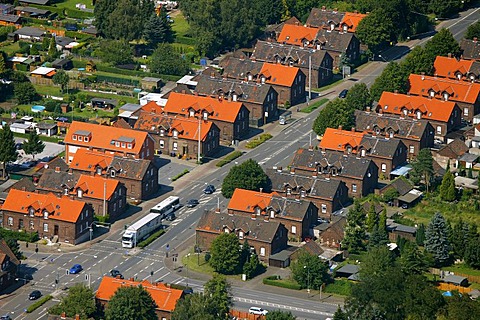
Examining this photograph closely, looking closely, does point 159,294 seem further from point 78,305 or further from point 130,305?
point 78,305

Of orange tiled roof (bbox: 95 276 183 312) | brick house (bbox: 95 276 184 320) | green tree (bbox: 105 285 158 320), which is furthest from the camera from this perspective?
orange tiled roof (bbox: 95 276 183 312)

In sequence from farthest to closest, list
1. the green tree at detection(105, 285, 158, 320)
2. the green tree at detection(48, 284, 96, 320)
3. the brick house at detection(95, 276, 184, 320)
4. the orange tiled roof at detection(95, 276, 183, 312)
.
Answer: the orange tiled roof at detection(95, 276, 183, 312), the brick house at detection(95, 276, 184, 320), the green tree at detection(48, 284, 96, 320), the green tree at detection(105, 285, 158, 320)

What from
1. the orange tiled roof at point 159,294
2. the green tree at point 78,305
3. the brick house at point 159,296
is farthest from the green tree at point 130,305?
the green tree at point 78,305

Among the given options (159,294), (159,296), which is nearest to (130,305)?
(159,296)

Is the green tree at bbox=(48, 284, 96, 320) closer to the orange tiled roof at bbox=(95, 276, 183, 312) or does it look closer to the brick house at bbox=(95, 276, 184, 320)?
the brick house at bbox=(95, 276, 184, 320)

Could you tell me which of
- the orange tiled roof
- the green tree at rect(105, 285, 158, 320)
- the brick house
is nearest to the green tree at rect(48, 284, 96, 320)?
the green tree at rect(105, 285, 158, 320)

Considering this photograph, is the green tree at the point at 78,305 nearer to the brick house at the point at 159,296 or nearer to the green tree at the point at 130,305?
the green tree at the point at 130,305
